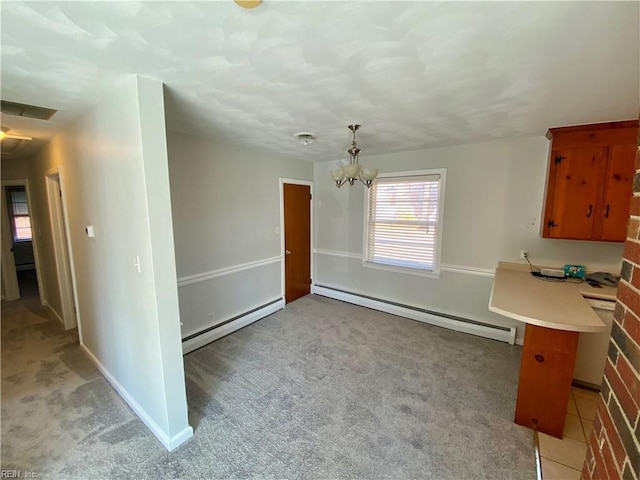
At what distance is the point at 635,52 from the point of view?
4.03ft

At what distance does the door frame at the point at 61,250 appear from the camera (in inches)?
127

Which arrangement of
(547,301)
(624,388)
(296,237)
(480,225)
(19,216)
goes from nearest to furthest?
1. (624,388)
2. (547,301)
3. (480,225)
4. (296,237)
5. (19,216)

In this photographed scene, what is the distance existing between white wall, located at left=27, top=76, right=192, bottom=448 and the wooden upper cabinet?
336cm

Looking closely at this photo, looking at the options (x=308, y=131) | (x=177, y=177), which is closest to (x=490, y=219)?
(x=308, y=131)

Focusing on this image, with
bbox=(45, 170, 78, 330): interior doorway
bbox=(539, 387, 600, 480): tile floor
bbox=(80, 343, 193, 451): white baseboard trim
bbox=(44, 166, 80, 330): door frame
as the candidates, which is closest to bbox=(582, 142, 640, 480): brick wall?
bbox=(539, 387, 600, 480): tile floor

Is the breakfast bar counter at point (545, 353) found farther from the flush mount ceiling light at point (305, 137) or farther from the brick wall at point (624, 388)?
the flush mount ceiling light at point (305, 137)

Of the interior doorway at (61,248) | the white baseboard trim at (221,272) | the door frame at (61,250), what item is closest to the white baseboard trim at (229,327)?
the white baseboard trim at (221,272)

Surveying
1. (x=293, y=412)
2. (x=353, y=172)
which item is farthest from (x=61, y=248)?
(x=353, y=172)

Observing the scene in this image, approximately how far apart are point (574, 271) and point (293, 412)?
9.94 feet

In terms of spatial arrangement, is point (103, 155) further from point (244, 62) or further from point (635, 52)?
point (635, 52)

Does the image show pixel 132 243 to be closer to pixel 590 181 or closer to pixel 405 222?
pixel 405 222

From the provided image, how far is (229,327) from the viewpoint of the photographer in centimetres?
340

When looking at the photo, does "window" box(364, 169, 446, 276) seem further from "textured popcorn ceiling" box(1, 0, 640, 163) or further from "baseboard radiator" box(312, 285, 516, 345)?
Result: "textured popcorn ceiling" box(1, 0, 640, 163)

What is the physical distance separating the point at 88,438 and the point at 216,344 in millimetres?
1343
